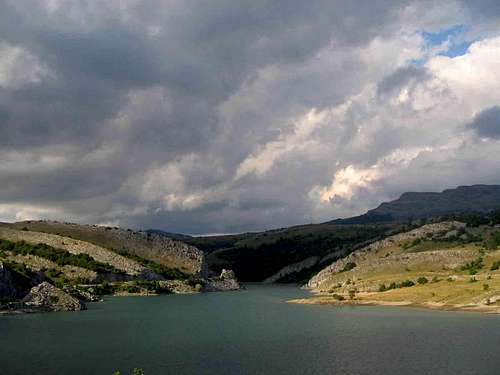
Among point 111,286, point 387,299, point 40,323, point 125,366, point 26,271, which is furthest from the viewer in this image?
point 111,286

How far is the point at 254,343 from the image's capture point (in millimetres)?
77625

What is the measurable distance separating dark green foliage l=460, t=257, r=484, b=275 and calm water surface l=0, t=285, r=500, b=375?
59.3 metres

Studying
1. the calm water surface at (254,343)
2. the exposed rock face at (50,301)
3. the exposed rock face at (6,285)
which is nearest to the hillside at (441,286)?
the calm water surface at (254,343)

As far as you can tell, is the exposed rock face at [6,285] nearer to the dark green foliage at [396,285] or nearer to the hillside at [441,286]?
the hillside at [441,286]

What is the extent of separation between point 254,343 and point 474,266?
12185 cm

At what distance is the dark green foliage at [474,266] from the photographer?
172050mm

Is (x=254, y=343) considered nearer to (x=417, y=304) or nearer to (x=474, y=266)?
(x=417, y=304)

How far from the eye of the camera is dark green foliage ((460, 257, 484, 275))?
17205cm

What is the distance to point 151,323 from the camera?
104250mm

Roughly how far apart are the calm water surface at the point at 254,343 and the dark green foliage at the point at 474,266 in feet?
195

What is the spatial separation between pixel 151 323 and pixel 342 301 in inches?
2566

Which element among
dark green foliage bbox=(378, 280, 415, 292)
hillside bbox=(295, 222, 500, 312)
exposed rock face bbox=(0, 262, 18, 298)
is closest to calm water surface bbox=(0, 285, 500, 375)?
hillside bbox=(295, 222, 500, 312)

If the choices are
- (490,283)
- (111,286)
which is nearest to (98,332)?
(490,283)

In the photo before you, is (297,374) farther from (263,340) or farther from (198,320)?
(198,320)
